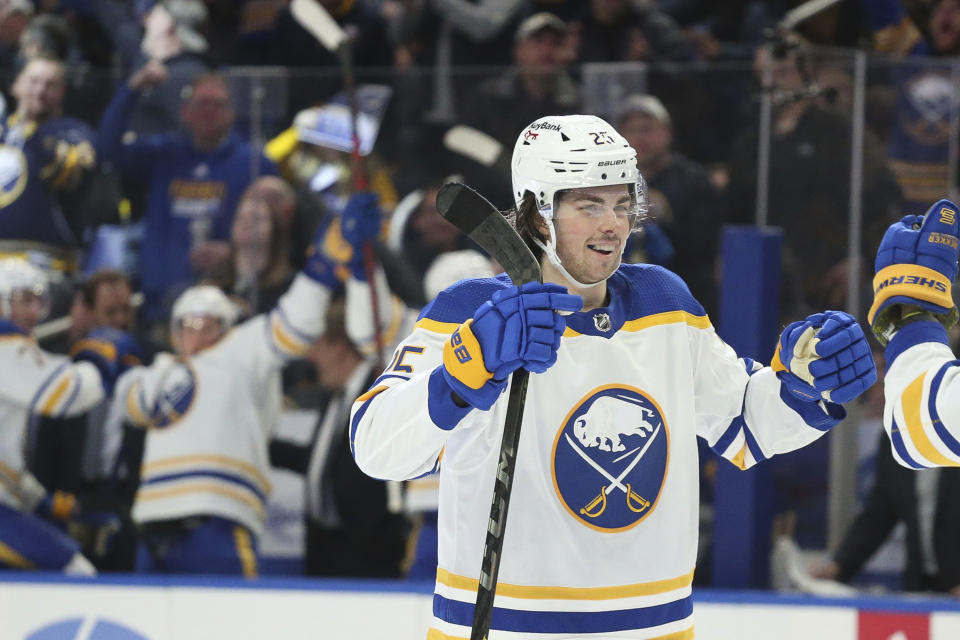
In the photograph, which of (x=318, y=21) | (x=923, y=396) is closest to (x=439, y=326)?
(x=923, y=396)

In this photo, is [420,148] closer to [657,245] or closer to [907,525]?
[657,245]

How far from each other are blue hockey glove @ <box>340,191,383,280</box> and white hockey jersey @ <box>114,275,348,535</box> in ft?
0.53

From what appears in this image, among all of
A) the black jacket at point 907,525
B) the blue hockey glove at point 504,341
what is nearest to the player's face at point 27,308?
the black jacket at point 907,525

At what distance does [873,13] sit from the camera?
5.14 m

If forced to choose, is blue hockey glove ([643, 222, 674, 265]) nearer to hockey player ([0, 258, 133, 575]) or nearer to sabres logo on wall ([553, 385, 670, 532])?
hockey player ([0, 258, 133, 575])

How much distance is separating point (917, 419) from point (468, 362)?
763mm

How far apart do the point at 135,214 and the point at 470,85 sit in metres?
1.17

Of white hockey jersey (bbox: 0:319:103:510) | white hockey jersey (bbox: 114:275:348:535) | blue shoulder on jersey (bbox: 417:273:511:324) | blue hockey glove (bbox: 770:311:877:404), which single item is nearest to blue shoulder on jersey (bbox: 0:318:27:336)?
white hockey jersey (bbox: 0:319:103:510)

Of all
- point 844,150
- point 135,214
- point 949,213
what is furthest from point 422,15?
point 949,213

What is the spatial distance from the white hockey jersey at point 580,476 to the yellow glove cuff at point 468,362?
10cm

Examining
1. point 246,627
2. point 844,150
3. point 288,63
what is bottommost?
point 246,627

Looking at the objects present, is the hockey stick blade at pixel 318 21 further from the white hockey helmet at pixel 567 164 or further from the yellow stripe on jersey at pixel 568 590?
the yellow stripe on jersey at pixel 568 590

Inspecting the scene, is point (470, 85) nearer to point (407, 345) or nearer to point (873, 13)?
point (873, 13)

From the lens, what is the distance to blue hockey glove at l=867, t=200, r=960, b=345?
2367mm
